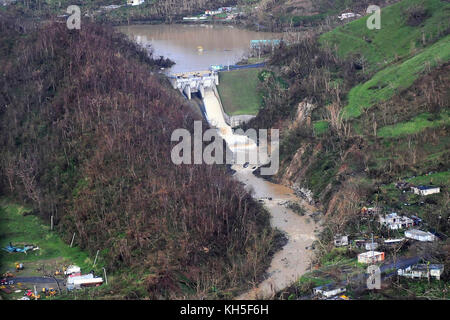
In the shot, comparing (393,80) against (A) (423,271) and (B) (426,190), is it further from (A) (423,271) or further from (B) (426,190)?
(A) (423,271)

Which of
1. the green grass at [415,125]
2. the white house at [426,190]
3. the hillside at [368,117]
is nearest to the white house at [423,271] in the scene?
the hillside at [368,117]

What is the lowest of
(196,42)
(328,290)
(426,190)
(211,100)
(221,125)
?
(328,290)

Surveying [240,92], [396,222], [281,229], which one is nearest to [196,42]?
[240,92]

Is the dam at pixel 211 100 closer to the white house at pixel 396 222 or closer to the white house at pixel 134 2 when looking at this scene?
the white house at pixel 396 222

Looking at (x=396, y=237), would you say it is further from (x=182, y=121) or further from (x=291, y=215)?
(x=182, y=121)

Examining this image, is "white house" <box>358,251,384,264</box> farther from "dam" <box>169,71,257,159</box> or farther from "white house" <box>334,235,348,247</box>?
"dam" <box>169,71,257,159</box>

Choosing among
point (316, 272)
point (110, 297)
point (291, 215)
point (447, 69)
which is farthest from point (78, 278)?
point (447, 69)

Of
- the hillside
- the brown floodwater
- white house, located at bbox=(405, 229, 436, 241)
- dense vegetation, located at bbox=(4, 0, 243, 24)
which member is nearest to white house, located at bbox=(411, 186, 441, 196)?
the hillside
